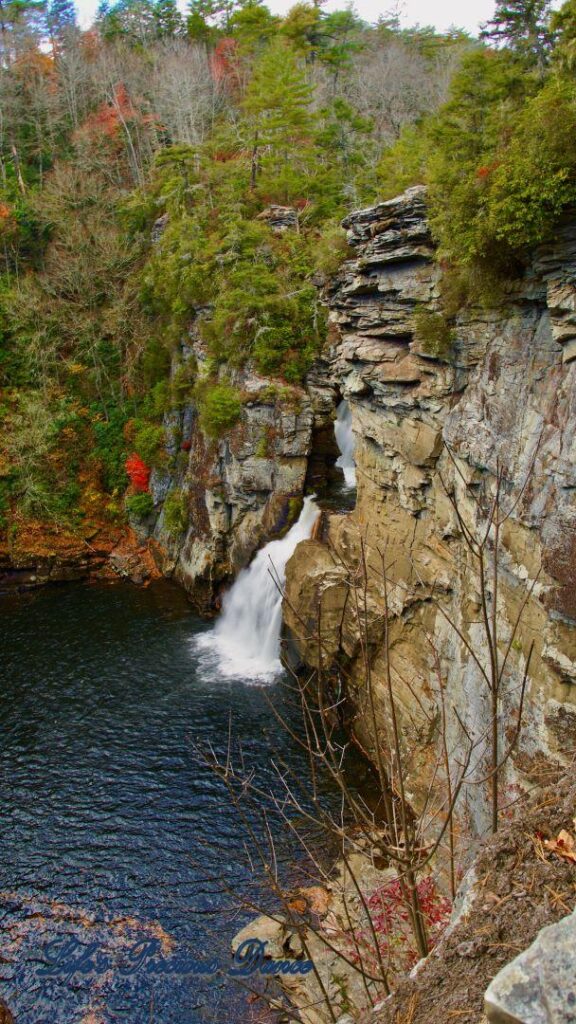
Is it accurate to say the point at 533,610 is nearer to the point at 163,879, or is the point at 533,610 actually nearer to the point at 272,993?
the point at 272,993

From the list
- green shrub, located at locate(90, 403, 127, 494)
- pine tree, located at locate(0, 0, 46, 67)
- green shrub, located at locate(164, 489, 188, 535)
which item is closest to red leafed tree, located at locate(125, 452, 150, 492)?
green shrub, located at locate(90, 403, 127, 494)

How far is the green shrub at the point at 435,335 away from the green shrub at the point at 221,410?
1097 cm

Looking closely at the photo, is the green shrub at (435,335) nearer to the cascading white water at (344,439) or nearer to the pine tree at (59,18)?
the cascading white water at (344,439)

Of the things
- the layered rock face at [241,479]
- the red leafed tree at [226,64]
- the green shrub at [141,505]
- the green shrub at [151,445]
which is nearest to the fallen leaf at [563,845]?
the layered rock face at [241,479]

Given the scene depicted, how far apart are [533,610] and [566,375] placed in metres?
4.22

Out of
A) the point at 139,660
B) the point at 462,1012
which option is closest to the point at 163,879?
the point at 139,660

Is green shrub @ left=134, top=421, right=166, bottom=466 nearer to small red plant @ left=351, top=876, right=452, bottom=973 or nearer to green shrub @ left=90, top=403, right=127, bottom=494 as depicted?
green shrub @ left=90, top=403, right=127, bottom=494

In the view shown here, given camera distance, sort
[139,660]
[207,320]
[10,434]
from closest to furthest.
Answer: [139,660] < [207,320] < [10,434]

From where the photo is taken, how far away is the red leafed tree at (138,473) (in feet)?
101

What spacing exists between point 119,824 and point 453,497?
12.0 m

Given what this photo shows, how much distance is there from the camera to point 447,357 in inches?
563

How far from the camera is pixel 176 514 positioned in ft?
92.8

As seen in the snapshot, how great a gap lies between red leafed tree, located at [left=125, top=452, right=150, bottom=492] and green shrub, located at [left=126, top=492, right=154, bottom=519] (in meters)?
0.75

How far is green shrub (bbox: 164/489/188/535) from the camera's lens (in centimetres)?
2808
